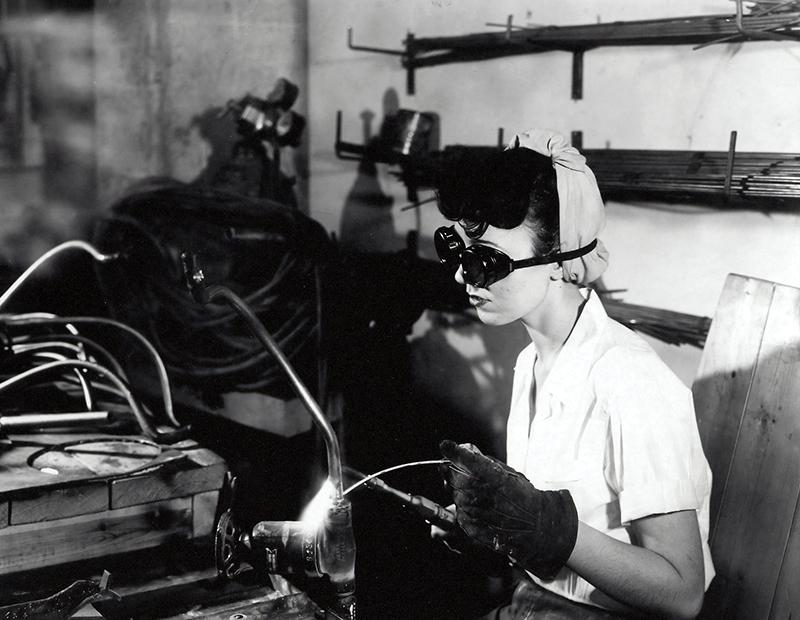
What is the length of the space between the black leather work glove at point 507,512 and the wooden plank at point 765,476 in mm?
837

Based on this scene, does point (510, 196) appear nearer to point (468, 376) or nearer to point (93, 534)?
point (93, 534)

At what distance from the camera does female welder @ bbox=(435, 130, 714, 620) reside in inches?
55.8

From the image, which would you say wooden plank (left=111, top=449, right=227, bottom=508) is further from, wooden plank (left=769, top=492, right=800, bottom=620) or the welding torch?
wooden plank (left=769, top=492, right=800, bottom=620)

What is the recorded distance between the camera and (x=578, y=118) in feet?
11.9

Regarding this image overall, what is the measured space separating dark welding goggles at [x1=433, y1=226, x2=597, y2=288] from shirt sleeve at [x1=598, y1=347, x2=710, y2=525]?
25 cm

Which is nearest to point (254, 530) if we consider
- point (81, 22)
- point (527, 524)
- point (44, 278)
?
point (527, 524)

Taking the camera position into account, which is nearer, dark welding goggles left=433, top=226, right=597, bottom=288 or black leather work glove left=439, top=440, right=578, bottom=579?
black leather work glove left=439, top=440, right=578, bottom=579

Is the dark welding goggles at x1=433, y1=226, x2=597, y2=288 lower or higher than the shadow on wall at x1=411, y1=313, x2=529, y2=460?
higher

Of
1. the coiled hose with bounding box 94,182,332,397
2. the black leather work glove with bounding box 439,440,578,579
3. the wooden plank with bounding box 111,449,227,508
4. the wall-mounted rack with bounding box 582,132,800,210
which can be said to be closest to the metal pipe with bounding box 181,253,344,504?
the black leather work glove with bounding box 439,440,578,579

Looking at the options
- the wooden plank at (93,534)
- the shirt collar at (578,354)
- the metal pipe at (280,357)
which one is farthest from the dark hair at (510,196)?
the wooden plank at (93,534)

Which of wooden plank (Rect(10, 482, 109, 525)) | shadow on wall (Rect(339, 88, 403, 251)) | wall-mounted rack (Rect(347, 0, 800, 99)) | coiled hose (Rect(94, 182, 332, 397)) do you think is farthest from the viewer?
shadow on wall (Rect(339, 88, 403, 251))

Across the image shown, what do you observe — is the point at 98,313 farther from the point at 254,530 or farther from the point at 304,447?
the point at 254,530

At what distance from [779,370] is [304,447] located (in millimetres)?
2892

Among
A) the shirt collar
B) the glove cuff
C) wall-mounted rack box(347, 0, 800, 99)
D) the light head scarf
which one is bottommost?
the glove cuff
